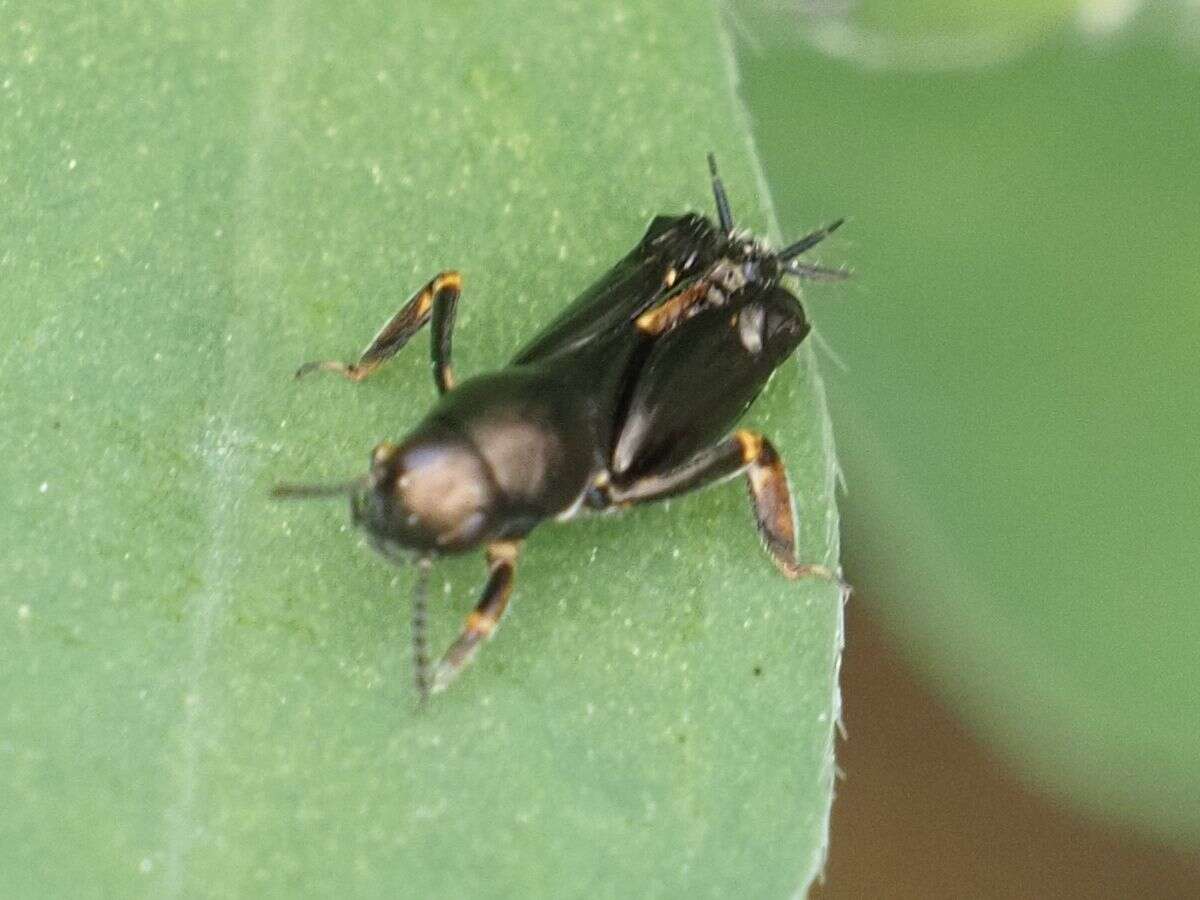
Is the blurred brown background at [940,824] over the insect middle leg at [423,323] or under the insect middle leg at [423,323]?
under

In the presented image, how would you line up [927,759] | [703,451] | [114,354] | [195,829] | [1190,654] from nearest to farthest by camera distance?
1. [195,829]
2. [114,354]
3. [703,451]
4. [1190,654]
5. [927,759]

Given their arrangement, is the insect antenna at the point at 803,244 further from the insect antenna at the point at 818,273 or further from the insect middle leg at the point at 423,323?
the insect middle leg at the point at 423,323

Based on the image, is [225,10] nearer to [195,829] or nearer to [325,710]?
[325,710]

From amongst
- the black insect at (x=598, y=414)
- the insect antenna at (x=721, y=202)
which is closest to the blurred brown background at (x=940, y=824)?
the black insect at (x=598, y=414)

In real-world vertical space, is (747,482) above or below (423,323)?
below

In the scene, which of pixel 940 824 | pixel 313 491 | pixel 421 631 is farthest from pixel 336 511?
pixel 940 824

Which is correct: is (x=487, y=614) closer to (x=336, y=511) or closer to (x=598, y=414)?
(x=336, y=511)

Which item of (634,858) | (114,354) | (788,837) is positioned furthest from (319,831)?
(114,354)
